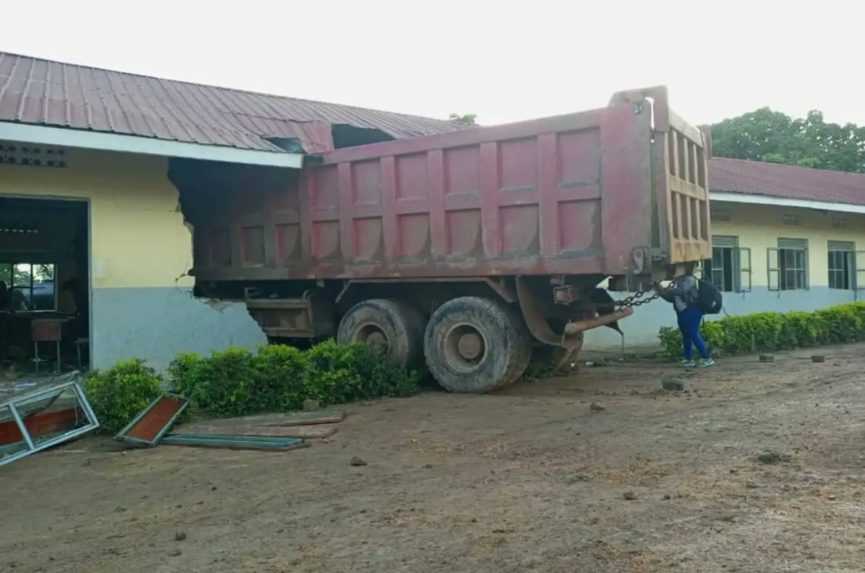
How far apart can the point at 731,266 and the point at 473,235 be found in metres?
10.4

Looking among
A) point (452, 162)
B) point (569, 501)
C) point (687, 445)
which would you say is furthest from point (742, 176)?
point (569, 501)

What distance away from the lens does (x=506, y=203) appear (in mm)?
9781

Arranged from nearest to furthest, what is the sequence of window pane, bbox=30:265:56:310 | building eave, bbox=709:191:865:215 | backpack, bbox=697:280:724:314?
backpack, bbox=697:280:724:314 → building eave, bbox=709:191:865:215 → window pane, bbox=30:265:56:310

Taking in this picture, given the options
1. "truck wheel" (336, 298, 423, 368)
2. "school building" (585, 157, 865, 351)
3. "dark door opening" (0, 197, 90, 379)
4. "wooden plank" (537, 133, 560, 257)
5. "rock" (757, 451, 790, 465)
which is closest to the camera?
"rock" (757, 451, 790, 465)

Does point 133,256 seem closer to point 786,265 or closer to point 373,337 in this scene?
point 373,337

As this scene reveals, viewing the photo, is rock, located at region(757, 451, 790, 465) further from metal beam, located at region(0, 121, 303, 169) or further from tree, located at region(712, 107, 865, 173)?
tree, located at region(712, 107, 865, 173)

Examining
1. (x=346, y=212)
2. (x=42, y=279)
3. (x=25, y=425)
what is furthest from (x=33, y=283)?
(x=25, y=425)

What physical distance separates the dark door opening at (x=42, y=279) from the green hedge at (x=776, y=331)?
937 centimetres

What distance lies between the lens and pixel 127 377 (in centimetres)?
858

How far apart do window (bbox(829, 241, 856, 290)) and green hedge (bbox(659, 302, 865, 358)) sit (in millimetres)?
4913

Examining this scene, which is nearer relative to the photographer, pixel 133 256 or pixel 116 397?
pixel 116 397

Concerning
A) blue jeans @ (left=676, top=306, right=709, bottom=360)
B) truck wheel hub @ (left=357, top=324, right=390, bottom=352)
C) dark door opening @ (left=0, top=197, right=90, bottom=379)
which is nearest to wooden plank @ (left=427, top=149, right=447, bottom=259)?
truck wheel hub @ (left=357, top=324, right=390, bottom=352)

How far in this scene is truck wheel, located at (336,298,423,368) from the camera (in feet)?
35.4

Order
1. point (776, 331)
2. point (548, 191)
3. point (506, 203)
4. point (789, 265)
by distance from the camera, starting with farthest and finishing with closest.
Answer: point (789, 265)
point (776, 331)
point (506, 203)
point (548, 191)
